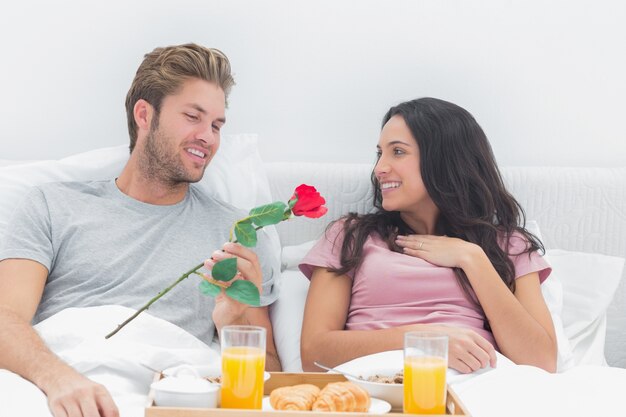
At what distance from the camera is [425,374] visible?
113 centimetres

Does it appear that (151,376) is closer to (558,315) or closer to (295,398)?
(295,398)

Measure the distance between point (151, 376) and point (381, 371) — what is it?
46 centimetres

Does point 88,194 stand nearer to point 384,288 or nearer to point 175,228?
point 175,228

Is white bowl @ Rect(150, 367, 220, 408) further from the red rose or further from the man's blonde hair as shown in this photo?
the man's blonde hair

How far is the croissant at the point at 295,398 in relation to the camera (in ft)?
3.61

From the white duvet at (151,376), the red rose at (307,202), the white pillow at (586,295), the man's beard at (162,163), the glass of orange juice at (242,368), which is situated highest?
the red rose at (307,202)

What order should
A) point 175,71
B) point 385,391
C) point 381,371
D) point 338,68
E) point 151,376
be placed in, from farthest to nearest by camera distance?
1. point 338,68
2. point 175,71
3. point 151,376
4. point 381,371
5. point 385,391

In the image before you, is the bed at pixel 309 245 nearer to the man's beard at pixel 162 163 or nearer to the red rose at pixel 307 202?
the man's beard at pixel 162 163

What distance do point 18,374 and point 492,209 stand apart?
1162mm

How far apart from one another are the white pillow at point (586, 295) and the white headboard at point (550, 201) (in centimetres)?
8

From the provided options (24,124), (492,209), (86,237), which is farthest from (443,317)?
(24,124)

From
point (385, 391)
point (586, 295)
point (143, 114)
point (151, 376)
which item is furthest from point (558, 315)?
point (143, 114)

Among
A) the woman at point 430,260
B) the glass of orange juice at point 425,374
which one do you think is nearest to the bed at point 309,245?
the woman at point 430,260

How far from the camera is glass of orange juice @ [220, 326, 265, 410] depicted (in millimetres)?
1122
